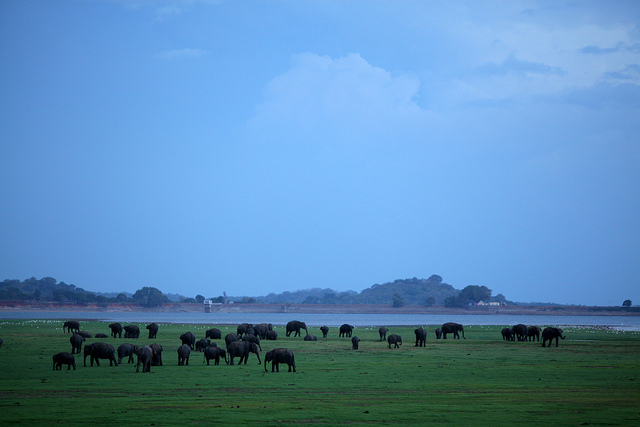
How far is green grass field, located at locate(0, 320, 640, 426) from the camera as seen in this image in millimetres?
19062

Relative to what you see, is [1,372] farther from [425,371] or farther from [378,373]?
[425,371]

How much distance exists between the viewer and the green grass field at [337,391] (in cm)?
1906

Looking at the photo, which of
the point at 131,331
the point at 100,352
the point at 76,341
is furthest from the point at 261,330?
the point at 100,352

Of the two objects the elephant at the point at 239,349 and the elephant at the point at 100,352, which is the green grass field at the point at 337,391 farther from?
the elephant at the point at 239,349

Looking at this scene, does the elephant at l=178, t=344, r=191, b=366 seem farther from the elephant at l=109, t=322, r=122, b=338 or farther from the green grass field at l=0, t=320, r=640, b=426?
the elephant at l=109, t=322, r=122, b=338

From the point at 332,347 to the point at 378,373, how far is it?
61.4 feet

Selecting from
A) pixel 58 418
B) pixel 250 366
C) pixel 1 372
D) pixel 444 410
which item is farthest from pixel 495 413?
pixel 1 372

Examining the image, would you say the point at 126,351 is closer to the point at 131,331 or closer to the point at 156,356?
the point at 156,356

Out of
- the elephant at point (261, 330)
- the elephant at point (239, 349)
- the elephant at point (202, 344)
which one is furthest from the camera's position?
the elephant at point (261, 330)

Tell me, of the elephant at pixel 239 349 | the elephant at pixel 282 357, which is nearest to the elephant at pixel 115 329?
the elephant at pixel 239 349

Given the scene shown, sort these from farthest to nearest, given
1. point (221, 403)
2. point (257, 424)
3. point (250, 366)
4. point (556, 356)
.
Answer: point (556, 356) < point (250, 366) < point (221, 403) < point (257, 424)

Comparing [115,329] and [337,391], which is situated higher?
[115,329]

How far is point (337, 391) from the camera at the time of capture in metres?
25.1

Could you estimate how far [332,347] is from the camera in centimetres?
4972
